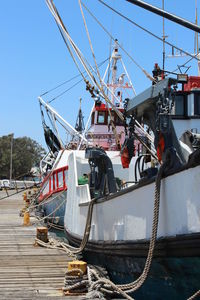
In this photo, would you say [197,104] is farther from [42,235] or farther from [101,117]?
[101,117]

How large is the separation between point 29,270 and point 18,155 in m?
72.7

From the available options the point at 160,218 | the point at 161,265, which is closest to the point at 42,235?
the point at 161,265

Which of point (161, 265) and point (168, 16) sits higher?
point (168, 16)

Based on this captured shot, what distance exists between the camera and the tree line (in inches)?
2994

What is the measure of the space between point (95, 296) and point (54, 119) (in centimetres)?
1435

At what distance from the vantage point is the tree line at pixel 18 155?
7604 cm

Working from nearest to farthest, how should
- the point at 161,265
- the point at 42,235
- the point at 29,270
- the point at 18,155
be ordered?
the point at 161,265 < the point at 29,270 < the point at 42,235 < the point at 18,155

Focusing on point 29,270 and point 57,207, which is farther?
point 57,207

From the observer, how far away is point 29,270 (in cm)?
810

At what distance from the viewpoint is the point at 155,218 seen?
5191 mm

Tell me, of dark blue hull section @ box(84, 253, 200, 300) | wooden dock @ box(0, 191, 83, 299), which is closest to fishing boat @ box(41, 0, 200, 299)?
dark blue hull section @ box(84, 253, 200, 300)

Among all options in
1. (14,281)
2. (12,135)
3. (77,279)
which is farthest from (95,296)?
(12,135)

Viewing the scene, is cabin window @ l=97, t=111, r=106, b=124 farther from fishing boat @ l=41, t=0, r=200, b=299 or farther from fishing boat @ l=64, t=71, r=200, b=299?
fishing boat @ l=64, t=71, r=200, b=299

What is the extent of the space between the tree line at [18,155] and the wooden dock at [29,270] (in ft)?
200
